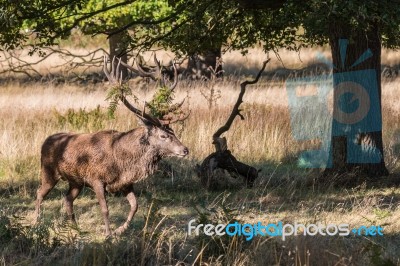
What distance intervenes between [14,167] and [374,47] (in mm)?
5729

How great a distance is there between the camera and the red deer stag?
920 cm

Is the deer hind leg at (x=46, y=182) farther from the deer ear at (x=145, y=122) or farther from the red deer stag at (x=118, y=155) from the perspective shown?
the deer ear at (x=145, y=122)

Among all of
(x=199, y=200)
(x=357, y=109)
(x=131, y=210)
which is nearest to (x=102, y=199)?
(x=131, y=210)

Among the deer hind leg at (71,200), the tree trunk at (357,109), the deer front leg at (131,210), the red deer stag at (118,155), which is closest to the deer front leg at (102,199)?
the red deer stag at (118,155)

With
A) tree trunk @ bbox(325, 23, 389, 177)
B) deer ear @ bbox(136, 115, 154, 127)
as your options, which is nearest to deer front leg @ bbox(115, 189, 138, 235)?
deer ear @ bbox(136, 115, 154, 127)

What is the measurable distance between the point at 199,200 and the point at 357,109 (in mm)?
2786

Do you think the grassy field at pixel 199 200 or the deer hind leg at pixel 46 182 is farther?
the deer hind leg at pixel 46 182

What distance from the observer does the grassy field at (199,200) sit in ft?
23.2

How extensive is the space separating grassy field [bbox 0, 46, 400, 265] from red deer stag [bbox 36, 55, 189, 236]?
0.45 m

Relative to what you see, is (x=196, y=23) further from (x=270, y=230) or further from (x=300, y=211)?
(x=270, y=230)

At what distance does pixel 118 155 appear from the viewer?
935 cm

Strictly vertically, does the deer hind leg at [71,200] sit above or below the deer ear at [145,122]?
below

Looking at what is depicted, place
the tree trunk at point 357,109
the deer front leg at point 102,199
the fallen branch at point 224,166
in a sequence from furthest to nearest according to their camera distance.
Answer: the tree trunk at point 357,109
the fallen branch at point 224,166
the deer front leg at point 102,199

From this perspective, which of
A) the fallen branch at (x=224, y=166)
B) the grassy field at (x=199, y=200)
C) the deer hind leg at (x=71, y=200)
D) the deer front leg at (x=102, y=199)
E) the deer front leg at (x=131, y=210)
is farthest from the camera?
the fallen branch at (x=224, y=166)
